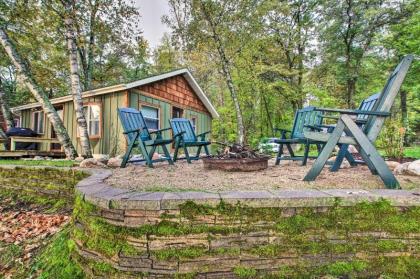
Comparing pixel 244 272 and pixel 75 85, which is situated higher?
pixel 75 85

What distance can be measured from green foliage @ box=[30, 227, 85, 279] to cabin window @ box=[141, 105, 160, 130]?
5.58m

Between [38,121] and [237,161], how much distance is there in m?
9.80

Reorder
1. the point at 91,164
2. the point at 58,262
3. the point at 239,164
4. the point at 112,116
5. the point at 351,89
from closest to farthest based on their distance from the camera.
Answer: the point at 58,262 < the point at 239,164 < the point at 91,164 < the point at 112,116 < the point at 351,89

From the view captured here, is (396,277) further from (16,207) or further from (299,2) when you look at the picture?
(299,2)

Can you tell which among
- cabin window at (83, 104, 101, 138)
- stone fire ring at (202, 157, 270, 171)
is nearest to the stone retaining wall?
stone fire ring at (202, 157, 270, 171)

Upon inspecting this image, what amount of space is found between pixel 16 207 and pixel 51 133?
683 cm

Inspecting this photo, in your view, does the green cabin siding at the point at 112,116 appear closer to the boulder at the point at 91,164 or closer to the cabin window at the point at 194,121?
the cabin window at the point at 194,121

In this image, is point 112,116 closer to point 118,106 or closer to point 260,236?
point 118,106

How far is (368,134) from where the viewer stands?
2.14 metres

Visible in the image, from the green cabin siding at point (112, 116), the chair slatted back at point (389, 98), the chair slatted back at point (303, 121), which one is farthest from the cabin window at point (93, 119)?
the chair slatted back at point (389, 98)

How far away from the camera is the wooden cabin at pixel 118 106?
7.00 meters

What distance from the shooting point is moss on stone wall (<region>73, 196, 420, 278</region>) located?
143 cm

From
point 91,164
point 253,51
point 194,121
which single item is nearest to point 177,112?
point 194,121

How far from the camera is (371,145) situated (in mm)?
1991
